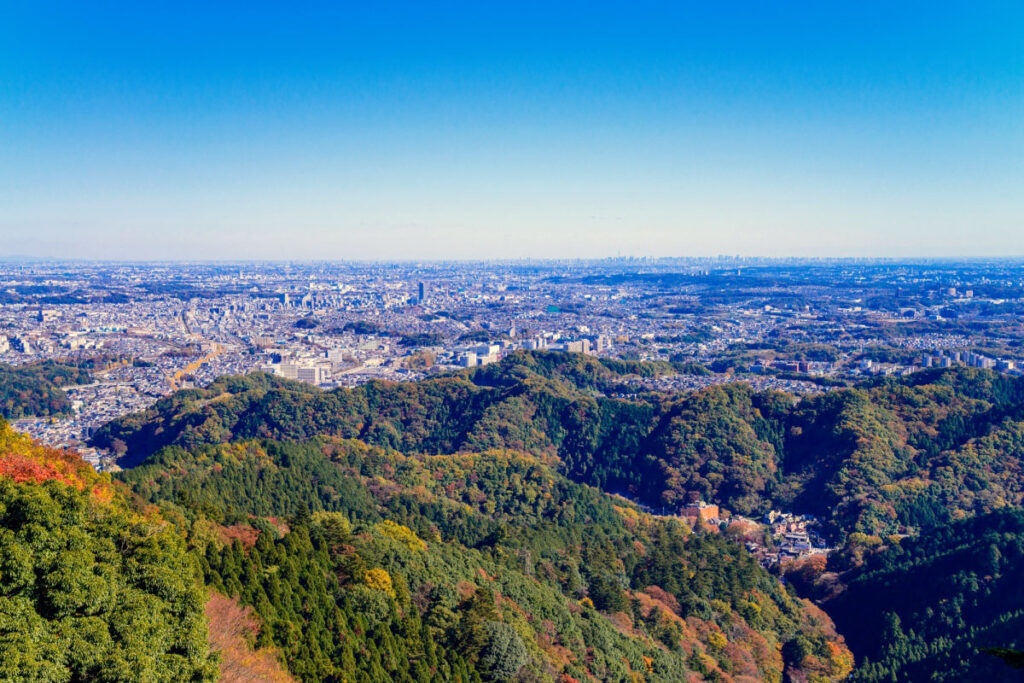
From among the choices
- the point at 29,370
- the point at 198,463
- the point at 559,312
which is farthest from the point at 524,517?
the point at 559,312

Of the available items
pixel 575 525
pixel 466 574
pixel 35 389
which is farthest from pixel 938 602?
pixel 35 389

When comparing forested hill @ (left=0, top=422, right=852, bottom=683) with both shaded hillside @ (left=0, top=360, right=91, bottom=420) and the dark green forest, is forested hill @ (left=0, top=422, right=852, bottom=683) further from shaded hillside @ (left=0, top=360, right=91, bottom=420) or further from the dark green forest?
shaded hillside @ (left=0, top=360, right=91, bottom=420)

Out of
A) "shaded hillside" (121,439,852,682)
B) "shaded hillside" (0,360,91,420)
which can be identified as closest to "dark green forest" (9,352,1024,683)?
"shaded hillside" (121,439,852,682)

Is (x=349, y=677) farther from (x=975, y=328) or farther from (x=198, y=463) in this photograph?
(x=975, y=328)

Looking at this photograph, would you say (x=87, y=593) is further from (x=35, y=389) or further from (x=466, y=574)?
(x=35, y=389)

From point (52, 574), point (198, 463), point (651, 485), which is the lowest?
point (651, 485)

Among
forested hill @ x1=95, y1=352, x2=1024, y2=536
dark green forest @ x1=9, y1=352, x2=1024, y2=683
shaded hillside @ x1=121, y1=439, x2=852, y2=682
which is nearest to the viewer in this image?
shaded hillside @ x1=121, y1=439, x2=852, y2=682

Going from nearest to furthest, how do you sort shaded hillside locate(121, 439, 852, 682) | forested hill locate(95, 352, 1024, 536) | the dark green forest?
shaded hillside locate(121, 439, 852, 682)
the dark green forest
forested hill locate(95, 352, 1024, 536)
